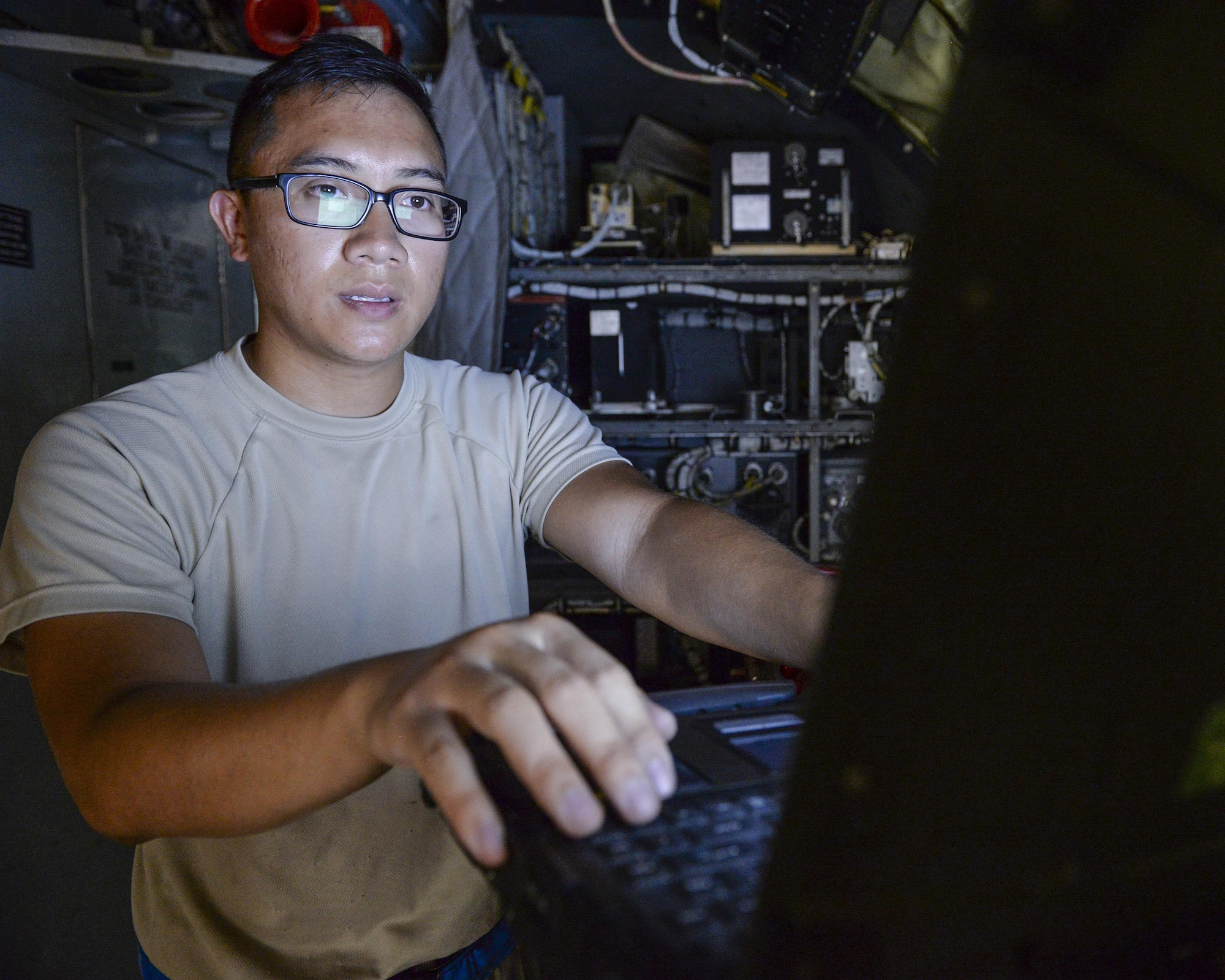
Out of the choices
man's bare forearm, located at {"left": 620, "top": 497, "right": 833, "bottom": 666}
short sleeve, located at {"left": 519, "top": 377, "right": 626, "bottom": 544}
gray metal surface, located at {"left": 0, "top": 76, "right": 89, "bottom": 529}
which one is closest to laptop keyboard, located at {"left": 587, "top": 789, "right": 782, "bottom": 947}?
man's bare forearm, located at {"left": 620, "top": 497, "right": 833, "bottom": 666}

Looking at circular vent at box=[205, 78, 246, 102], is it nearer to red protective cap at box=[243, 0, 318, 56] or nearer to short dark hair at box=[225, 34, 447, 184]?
red protective cap at box=[243, 0, 318, 56]

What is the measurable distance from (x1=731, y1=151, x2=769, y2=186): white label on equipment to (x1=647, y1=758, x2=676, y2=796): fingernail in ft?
8.27

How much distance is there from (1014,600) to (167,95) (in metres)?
1.93

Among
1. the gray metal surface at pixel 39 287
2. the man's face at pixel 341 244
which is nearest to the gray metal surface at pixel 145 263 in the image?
the gray metal surface at pixel 39 287

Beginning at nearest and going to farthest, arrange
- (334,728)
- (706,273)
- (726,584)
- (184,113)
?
(334,728), (726,584), (184,113), (706,273)

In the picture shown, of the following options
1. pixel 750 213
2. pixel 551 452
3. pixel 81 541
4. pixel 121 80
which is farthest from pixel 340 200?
pixel 750 213

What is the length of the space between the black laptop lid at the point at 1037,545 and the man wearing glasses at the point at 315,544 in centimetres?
37

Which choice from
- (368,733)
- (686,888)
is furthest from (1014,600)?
(368,733)

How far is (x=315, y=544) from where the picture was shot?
2.93 feet

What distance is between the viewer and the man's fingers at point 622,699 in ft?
1.24

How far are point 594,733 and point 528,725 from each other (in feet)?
0.10

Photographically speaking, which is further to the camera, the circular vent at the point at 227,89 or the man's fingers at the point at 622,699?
the circular vent at the point at 227,89

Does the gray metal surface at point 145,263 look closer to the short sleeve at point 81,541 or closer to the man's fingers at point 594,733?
the short sleeve at point 81,541

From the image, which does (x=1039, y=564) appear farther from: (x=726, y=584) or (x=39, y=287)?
(x=39, y=287)
